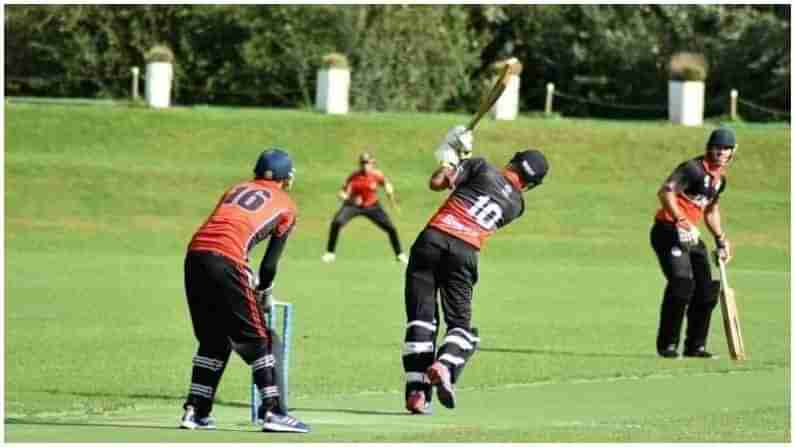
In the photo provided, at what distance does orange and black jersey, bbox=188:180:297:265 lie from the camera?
1287 cm

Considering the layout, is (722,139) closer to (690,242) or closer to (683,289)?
(690,242)

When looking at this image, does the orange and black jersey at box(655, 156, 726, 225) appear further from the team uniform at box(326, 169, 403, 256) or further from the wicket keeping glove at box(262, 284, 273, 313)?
the team uniform at box(326, 169, 403, 256)

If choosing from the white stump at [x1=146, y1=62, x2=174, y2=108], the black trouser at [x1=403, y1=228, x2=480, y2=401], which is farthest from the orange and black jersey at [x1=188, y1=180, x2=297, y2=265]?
the white stump at [x1=146, y1=62, x2=174, y2=108]

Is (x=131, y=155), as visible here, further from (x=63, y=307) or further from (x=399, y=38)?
(x=63, y=307)

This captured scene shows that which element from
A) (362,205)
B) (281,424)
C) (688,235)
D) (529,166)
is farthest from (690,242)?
(362,205)

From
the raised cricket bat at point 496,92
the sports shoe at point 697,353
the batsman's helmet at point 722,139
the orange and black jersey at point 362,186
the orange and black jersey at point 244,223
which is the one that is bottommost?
the sports shoe at point 697,353

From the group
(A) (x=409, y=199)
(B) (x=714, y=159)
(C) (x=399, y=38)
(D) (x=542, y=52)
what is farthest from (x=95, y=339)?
(D) (x=542, y=52)

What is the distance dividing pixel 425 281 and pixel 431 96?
45152 mm

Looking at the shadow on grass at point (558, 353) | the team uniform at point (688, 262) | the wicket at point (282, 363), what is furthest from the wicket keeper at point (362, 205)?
the wicket at point (282, 363)

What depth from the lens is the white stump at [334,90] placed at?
2035 inches

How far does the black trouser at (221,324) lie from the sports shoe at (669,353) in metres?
6.76

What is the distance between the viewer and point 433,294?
46.4ft

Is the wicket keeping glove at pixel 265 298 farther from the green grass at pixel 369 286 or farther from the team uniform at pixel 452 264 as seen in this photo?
the team uniform at pixel 452 264

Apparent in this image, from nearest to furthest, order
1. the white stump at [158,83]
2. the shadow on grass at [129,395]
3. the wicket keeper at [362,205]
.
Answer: the shadow on grass at [129,395] → the wicket keeper at [362,205] → the white stump at [158,83]
